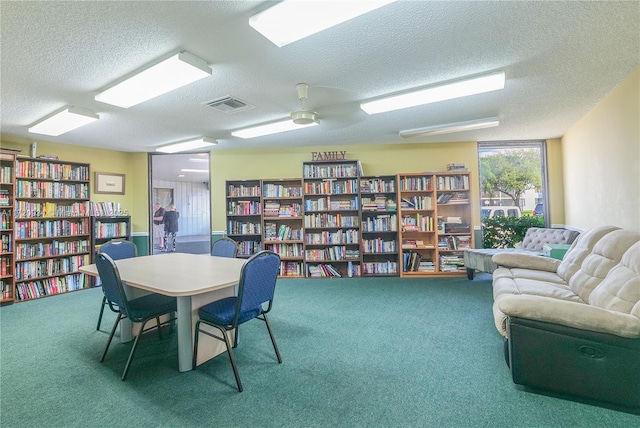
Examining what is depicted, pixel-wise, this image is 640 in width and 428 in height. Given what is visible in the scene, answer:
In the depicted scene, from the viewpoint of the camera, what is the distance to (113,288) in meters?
2.06

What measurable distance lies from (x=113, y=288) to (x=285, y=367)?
1.39 m

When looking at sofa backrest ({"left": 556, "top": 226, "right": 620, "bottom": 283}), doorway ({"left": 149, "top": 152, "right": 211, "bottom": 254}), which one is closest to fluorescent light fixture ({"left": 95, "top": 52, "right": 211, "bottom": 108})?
sofa backrest ({"left": 556, "top": 226, "right": 620, "bottom": 283})

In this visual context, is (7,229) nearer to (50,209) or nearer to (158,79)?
(50,209)

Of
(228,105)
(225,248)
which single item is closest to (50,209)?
(225,248)

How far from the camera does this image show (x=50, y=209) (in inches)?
173

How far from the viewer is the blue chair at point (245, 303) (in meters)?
1.86

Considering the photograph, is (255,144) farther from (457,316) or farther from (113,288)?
(457,316)

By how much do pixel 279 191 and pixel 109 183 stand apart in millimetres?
3176

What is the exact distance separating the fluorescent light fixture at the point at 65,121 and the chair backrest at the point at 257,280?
2.96 m

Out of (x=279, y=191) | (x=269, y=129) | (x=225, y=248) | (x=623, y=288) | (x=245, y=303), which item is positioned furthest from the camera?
(x=279, y=191)

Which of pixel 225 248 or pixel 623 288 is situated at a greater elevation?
pixel 225 248

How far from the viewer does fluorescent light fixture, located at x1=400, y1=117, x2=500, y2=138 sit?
3735mm

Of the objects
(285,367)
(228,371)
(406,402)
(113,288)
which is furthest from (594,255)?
(113,288)

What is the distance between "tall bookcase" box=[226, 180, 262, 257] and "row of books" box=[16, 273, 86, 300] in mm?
2433
